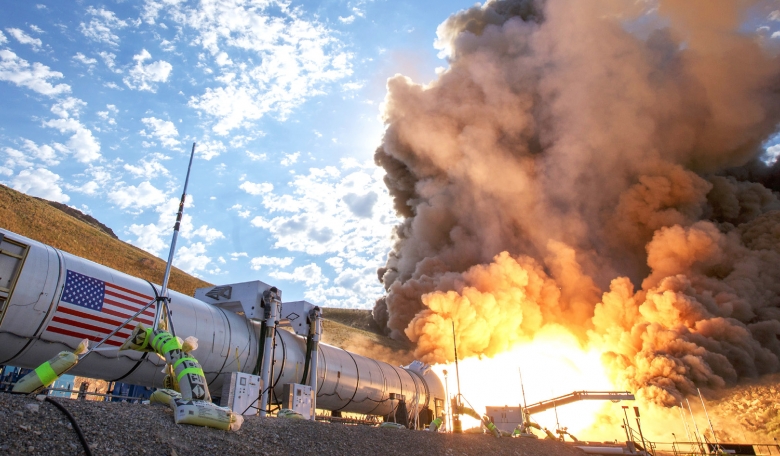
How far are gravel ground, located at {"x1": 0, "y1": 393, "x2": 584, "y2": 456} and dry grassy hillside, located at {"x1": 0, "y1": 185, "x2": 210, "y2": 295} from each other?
53.0m

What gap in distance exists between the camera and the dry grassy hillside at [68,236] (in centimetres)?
5400

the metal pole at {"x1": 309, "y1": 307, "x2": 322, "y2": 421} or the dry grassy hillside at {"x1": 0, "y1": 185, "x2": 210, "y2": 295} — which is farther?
the dry grassy hillside at {"x1": 0, "y1": 185, "x2": 210, "y2": 295}

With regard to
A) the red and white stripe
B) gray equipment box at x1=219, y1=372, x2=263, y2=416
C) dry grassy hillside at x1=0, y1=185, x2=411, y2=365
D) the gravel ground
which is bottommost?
the gravel ground

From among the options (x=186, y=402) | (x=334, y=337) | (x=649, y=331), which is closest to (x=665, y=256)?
(x=649, y=331)

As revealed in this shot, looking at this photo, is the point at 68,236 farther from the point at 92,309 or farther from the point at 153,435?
the point at 153,435

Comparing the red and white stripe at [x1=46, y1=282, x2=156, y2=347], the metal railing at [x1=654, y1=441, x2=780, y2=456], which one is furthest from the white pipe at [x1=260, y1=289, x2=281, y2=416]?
the metal railing at [x1=654, y1=441, x2=780, y2=456]

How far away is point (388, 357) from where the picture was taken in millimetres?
45312

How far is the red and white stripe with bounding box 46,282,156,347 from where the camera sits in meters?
8.41

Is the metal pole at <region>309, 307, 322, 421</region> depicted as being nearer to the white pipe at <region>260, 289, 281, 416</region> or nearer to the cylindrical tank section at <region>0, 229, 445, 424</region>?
the cylindrical tank section at <region>0, 229, 445, 424</region>

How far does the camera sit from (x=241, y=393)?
35.8 ft

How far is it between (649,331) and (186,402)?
35.5 m

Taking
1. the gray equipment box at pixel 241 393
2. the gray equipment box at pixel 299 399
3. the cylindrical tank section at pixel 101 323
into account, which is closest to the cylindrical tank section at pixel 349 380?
the cylindrical tank section at pixel 101 323

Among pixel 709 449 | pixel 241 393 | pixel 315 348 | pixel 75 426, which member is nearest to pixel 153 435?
pixel 75 426

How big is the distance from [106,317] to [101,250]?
64.4 metres
